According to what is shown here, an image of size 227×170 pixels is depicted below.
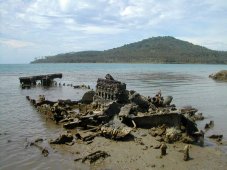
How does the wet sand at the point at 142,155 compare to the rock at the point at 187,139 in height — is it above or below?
below

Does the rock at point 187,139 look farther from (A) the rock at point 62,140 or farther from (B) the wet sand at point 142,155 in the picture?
(A) the rock at point 62,140

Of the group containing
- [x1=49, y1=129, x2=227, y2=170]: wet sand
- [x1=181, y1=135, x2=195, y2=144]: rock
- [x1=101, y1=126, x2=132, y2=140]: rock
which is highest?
[x1=101, y1=126, x2=132, y2=140]: rock

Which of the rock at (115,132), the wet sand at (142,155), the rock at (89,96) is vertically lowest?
the wet sand at (142,155)

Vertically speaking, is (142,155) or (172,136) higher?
(172,136)

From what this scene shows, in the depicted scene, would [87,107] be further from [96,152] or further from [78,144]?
[96,152]

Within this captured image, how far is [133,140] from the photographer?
17594 millimetres

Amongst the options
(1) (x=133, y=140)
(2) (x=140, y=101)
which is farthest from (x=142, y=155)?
(2) (x=140, y=101)

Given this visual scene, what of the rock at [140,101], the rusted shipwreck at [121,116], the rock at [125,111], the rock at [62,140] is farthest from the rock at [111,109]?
the rock at [62,140]

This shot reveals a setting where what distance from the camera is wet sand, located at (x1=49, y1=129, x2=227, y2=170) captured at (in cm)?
1410

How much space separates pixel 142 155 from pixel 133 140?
2371 millimetres

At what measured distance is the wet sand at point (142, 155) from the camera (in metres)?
14.1

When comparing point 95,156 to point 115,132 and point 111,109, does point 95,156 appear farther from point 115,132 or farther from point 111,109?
point 111,109

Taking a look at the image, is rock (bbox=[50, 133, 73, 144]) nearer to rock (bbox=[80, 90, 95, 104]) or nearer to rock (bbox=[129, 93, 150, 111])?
rock (bbox=[129, 93, 150, 111])

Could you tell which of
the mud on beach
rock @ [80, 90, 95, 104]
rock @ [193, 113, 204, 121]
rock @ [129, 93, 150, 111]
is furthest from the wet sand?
rock @ [80, 90, 95, 104]
